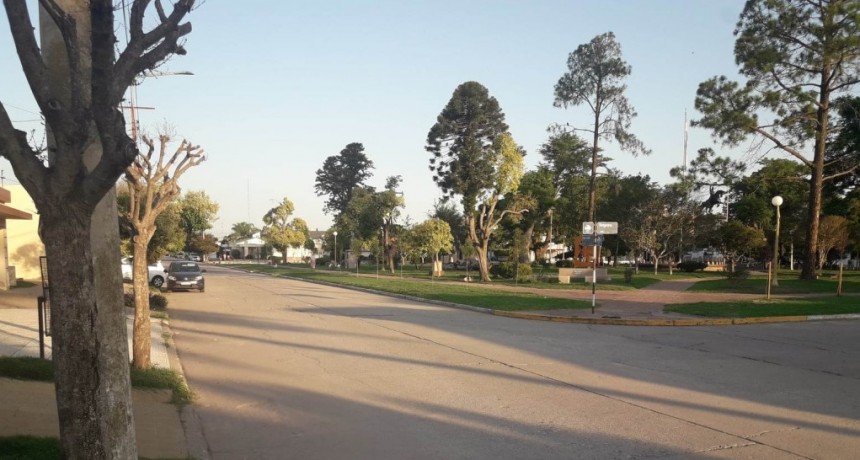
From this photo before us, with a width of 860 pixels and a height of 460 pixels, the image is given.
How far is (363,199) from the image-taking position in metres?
63.9

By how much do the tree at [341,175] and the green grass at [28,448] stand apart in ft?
301

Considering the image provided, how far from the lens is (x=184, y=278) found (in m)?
28.0

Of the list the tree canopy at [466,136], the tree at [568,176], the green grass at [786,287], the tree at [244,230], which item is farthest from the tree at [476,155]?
the tree at [244,230]

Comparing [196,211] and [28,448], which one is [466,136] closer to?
[196,211]

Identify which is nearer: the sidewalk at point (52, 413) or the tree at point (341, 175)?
the sidewalk at point (52, 413)

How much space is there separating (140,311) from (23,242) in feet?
88.1

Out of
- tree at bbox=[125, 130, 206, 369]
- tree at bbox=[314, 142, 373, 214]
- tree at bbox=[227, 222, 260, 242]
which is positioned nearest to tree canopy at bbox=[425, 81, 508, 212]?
tree at bbox=[125, 130, 206, 369]

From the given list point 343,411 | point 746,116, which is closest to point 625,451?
point 343,411

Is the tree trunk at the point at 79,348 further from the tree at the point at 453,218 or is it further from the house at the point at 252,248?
the house at the point at 252,248

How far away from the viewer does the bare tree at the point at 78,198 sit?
3.51 metres

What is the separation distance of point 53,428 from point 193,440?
1343 millimetres

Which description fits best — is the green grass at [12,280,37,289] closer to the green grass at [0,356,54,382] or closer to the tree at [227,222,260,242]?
the green grass at [0,356,54,382]

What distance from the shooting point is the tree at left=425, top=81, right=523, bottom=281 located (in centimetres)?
3997

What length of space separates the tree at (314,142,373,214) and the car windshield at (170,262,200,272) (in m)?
67.3
